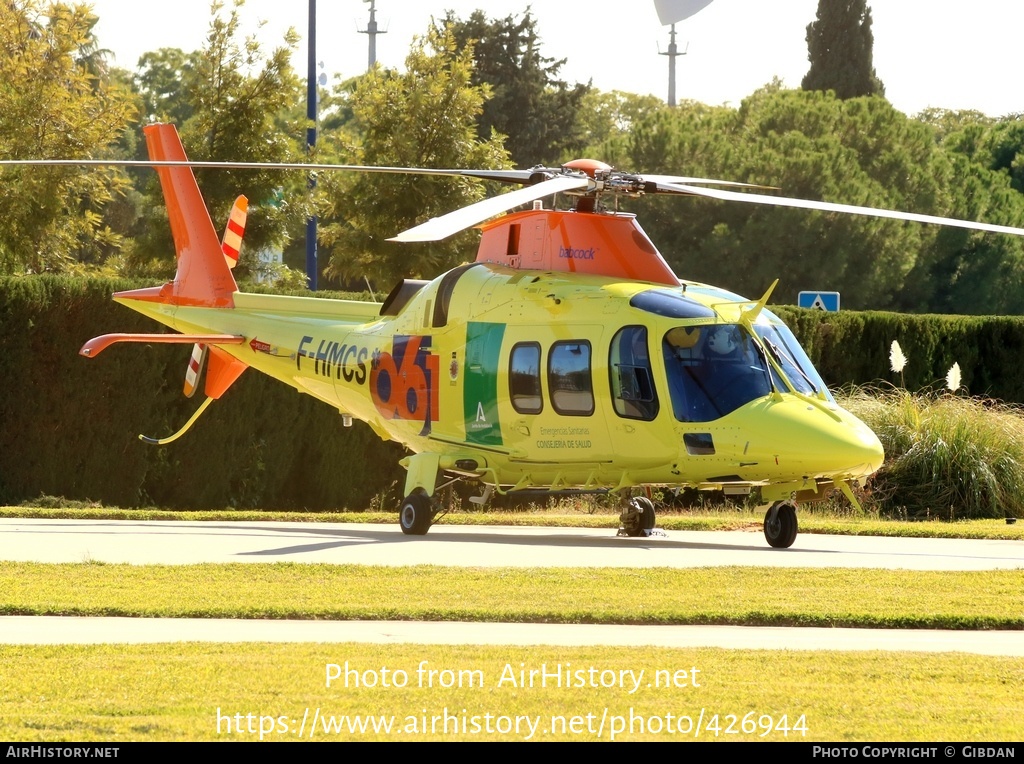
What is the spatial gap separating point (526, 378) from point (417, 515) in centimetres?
194

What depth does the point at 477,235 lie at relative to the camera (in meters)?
28.0

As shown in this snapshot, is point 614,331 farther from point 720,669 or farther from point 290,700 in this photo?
point 290,700

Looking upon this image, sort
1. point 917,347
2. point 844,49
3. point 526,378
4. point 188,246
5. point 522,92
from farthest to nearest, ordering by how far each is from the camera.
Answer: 1. point 844,49
2. point 522,92
3. point 917,347
4. point 188,246
5. point 526,378

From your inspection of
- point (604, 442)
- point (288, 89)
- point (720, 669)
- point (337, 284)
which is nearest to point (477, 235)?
point (288, 89)

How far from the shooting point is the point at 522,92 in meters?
55.9

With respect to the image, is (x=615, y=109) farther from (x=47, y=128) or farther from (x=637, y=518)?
(x=637, y=518)

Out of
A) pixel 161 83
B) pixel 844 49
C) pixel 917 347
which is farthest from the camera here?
pixel 161 83

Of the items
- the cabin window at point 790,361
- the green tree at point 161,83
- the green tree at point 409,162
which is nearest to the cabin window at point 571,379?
the cabin window at point 790,361

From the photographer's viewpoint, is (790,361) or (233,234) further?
(233,234)

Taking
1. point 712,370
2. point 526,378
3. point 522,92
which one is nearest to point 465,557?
point 526,378

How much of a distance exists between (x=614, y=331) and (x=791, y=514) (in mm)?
2557

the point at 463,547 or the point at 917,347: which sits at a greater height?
the point at 917,347

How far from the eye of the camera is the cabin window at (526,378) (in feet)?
54.8

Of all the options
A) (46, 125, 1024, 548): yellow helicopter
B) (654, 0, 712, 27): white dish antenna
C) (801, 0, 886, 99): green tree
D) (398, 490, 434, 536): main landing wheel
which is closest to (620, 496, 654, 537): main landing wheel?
(46, 125, 1024, 548): yellow helicopter
